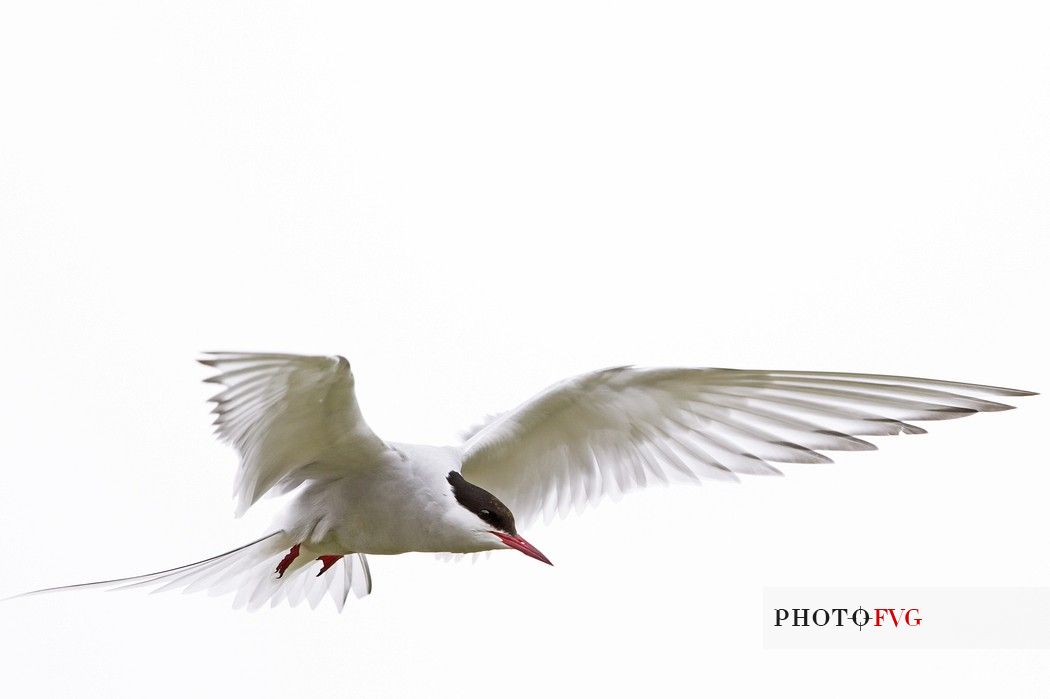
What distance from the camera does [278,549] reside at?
3.71 meters

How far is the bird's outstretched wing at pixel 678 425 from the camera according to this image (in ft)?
10.3

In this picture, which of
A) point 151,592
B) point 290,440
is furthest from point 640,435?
point 151,592

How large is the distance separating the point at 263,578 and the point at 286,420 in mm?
974

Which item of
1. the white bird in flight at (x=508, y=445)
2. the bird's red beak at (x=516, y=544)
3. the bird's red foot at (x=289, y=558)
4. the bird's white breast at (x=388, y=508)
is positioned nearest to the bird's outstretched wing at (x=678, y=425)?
the white bird in flight at (x=508, y=445)

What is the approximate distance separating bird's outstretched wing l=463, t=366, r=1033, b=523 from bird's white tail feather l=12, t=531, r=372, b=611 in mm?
627

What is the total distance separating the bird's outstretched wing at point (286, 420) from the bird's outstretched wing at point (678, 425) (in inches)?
17.6

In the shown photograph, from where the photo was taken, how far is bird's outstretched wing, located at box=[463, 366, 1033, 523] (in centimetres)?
313

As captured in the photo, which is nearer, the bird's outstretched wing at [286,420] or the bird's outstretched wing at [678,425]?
the bird's outstretched wing at [286,420]

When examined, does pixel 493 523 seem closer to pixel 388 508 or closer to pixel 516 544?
pixel 516 544

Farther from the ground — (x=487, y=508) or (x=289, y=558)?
(x=487, y=508)

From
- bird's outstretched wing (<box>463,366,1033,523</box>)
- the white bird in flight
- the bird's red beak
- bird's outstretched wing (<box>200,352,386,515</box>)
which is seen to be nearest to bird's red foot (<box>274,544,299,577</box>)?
the white bird in flight

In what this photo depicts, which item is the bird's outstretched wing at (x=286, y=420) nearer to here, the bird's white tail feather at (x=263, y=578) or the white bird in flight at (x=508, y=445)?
the white bird in flight at (x=508, y=445)

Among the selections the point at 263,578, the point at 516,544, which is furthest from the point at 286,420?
the point at 263,578

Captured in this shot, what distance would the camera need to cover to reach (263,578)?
4016 mm
